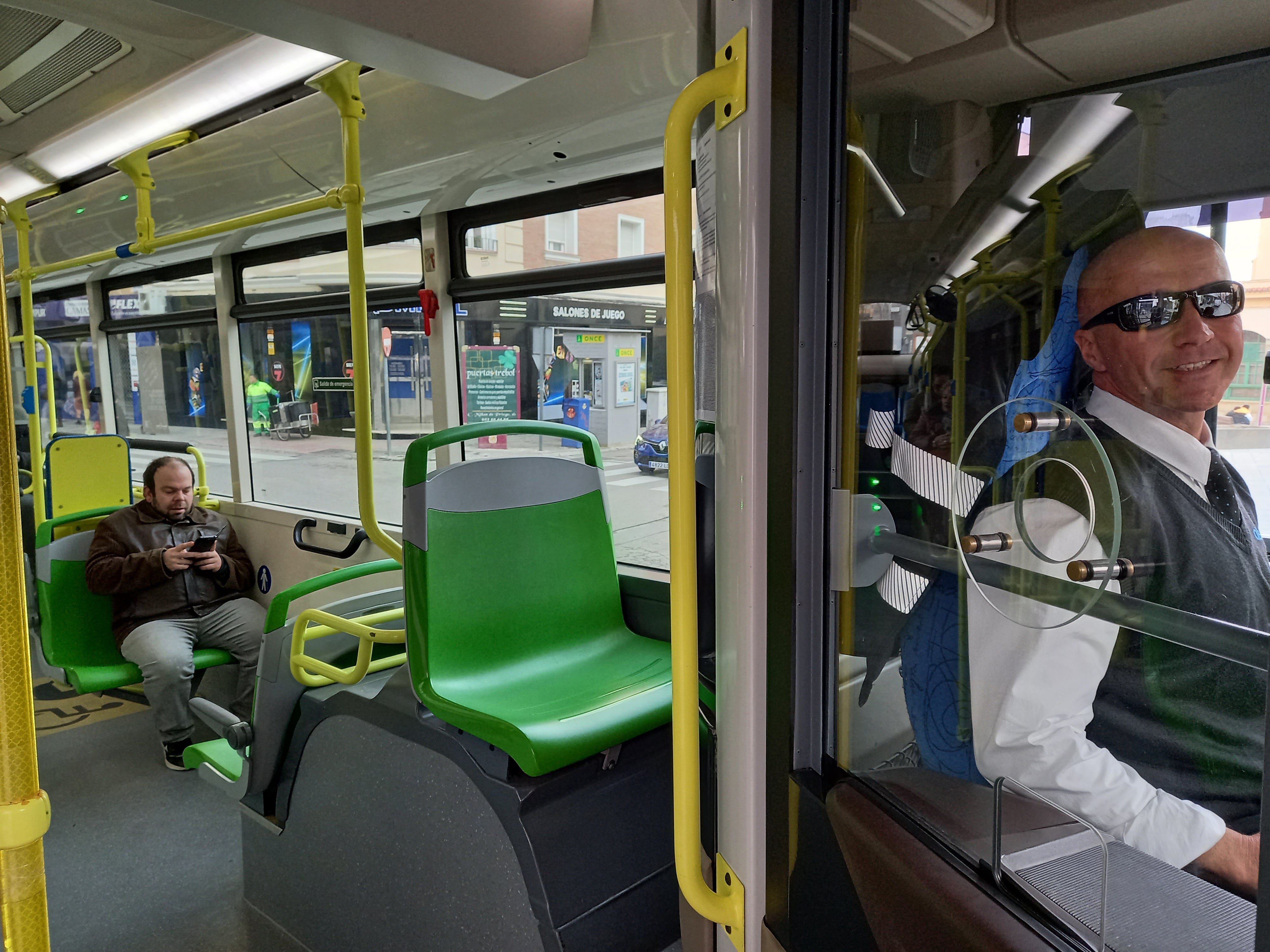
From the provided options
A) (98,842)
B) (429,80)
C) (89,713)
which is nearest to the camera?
A: (429,80)

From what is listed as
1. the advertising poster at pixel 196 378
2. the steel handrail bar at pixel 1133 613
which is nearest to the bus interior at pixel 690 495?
the steel handrail bar at pixel 1133 613

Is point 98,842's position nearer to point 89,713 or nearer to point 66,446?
point 89,713

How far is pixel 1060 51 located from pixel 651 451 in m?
2.59

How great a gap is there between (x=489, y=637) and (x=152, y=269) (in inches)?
193

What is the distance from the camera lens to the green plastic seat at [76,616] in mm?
3898

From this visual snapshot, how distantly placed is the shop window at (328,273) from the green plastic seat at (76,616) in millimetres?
1503

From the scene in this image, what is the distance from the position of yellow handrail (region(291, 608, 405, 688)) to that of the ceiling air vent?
2100 mm

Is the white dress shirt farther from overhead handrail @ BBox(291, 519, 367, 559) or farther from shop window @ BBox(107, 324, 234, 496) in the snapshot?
shop window @ BBox(107, 324, 234, 496)

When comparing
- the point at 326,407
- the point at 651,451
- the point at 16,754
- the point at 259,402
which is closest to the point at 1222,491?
the point at 16,754

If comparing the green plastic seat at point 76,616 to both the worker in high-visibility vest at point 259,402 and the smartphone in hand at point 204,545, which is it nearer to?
the smartphone in hand at point 204,545

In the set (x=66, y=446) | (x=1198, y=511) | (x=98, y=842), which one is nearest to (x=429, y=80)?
(x=1198, y=511)

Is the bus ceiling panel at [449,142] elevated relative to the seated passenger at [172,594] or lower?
elevated

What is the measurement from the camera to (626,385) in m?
3.31

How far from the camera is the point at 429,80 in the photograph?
218cm
